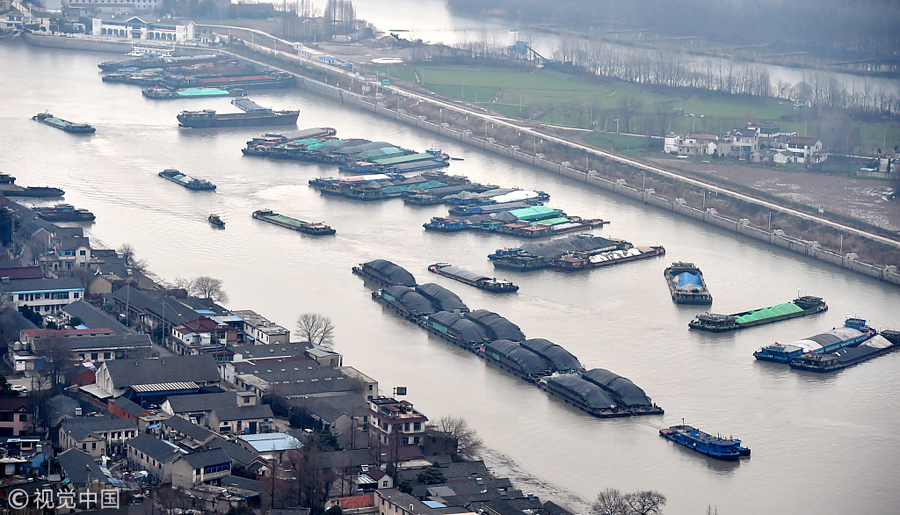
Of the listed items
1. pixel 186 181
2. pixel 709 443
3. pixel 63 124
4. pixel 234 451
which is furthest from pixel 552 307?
pixel 63 124

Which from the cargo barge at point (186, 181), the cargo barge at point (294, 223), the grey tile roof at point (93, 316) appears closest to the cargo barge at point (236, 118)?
the cargo barge at point (186, 181)

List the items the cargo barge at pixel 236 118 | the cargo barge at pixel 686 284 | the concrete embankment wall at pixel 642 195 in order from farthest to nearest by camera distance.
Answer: the cargo barge at pixel 236 118 < the concrete embankment wall at pixel 642 195 < the cargo barge at pixel 686 284

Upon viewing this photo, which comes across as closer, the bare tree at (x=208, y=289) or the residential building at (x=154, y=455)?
the residential building at (x=154, y=455)

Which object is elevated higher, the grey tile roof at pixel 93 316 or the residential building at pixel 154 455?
the grey tile roof at pixel 93 316

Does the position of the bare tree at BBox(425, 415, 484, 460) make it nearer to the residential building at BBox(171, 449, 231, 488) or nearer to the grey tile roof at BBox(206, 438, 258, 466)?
the grey tile roof at BBox(206, 438, 258, 466)

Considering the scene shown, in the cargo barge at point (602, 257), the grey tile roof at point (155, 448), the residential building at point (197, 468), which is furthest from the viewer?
the cargo barge at point (602, 257)

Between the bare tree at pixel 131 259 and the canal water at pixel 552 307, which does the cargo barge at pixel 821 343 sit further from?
the bare tree at pixel 131 259

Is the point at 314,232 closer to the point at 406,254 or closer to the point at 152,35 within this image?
the point at 406,254
